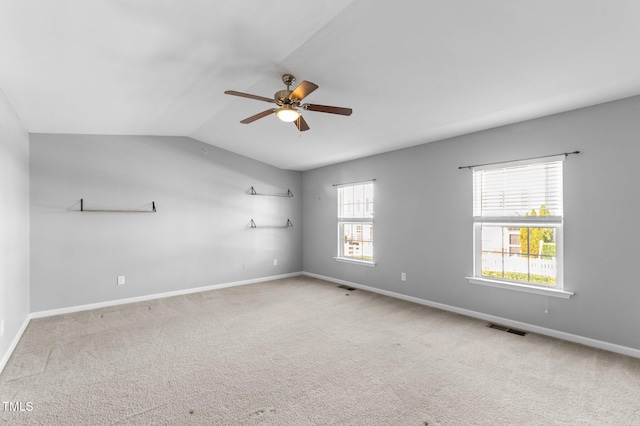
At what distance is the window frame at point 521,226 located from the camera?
10.9 feet

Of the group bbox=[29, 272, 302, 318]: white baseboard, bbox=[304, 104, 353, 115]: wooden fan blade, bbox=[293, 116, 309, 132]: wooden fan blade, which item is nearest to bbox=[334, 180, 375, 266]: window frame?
bbox=[29, 272, 302, 318]: white baseboard

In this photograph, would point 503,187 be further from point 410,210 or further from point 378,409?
point 378,409

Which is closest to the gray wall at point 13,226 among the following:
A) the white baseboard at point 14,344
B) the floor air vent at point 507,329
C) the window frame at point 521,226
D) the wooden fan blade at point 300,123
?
the white baseboard at point 14,344

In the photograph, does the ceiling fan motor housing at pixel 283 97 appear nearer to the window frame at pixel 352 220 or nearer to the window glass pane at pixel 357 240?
the window frame at pixel 352 220

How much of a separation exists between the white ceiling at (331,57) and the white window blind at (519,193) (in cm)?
60

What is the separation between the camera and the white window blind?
3.38 metres

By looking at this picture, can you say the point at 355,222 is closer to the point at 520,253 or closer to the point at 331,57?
the point at 520,253

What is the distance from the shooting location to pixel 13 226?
128 inches

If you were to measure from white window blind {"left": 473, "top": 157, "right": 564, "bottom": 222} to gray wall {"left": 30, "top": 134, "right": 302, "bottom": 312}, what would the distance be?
394cm

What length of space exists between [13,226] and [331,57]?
372 cm

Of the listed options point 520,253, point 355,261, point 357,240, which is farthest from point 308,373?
point 357,240

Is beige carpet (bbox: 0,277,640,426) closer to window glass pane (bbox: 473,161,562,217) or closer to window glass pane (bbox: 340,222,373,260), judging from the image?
window glass pane (bbox: 473,161,562,217)

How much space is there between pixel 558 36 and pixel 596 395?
2616mm

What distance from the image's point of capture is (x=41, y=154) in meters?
4.20
